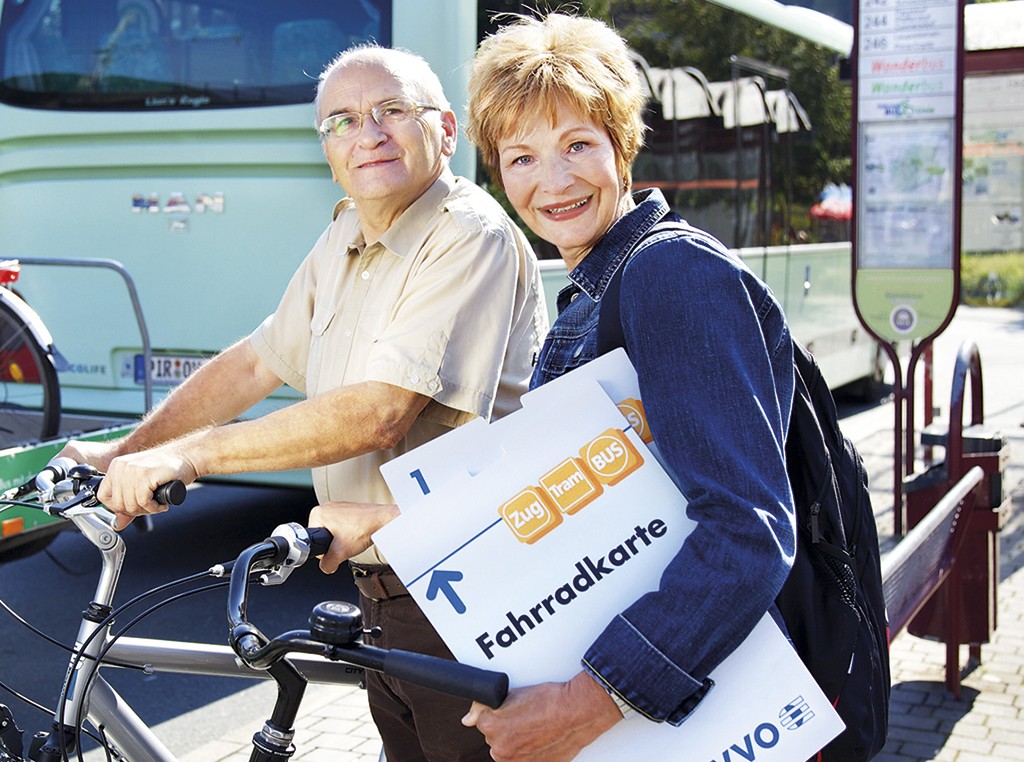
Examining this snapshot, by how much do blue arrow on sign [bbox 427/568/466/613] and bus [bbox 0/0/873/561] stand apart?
4.41m

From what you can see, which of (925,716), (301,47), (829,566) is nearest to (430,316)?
(829,566)

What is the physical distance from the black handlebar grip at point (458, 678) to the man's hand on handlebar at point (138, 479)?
76cm

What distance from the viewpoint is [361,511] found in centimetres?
202

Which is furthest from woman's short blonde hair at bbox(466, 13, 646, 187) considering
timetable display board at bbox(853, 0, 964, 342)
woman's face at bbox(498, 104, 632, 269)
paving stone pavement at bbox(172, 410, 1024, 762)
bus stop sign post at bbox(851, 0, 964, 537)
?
timetable display board at bbox(853, 0, 964, 342)

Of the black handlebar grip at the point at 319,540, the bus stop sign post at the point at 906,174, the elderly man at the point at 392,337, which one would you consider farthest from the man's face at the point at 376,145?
the bus stop sign post at the point at 906,174

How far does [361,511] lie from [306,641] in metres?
0.47

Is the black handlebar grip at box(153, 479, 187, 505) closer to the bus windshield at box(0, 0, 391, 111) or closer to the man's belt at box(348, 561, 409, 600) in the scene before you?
the man's belt at box(348, 561, 409, 600)

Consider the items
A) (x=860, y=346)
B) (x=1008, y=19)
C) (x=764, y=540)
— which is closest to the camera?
(x=764, y=540)

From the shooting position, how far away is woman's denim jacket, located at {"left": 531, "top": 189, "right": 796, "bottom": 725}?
154cm

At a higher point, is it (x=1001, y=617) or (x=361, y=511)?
(x=361, y=511)

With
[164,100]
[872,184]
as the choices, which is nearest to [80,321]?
[164,100]

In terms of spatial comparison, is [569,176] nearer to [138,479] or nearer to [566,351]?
[566,351]

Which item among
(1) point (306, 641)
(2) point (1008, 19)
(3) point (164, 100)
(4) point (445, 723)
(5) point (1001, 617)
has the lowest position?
(5) point (1001, 617)

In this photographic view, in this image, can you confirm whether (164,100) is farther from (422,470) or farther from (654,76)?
(422,470)
